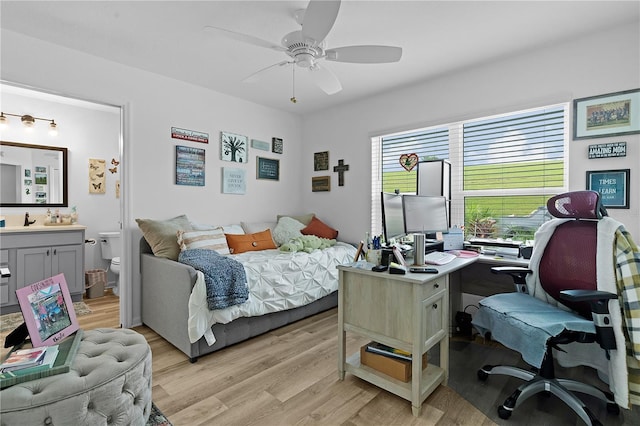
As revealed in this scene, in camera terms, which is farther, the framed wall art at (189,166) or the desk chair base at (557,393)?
the framed wall art at (189,166)

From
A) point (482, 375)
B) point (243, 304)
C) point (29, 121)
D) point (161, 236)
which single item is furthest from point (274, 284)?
point (29, 121)

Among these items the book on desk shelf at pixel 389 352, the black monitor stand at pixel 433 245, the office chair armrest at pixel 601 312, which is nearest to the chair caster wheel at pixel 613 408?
the office chair armrest at pixel 601 312

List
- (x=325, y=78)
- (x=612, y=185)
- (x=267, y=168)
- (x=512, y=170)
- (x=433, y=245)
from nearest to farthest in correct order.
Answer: (x=612, y=185) → (x=325, y=78) → (x=433, y=245) → (x=512, y=170) → (x=267, y=168)

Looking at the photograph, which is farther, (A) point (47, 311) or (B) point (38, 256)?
(B) point (38, 256)

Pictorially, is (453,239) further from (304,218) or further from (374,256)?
(304,218)

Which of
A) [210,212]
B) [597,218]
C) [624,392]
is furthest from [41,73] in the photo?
[624,392]

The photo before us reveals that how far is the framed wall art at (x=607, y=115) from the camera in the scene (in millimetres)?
2342

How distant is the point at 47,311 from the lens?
159 centimetres

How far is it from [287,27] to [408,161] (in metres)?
1.96

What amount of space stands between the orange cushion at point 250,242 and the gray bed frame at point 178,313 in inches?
30.2

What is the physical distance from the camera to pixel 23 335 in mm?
1614

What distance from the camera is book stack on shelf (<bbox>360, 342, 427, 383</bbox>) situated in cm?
195

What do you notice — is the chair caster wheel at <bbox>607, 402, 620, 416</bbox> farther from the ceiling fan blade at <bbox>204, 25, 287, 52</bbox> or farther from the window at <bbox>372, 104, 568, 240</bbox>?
the ceiling fan blade at <bbox>204, 25, 287, 52</bbox>

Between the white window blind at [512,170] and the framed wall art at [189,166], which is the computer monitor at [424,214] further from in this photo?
the framed wall art at [189,166]
